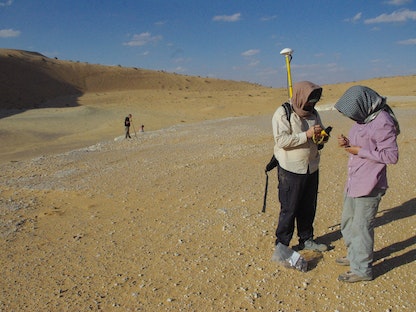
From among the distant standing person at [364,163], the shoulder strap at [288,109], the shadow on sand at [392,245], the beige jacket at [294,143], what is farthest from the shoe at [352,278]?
the shoulder strap at [288,109]

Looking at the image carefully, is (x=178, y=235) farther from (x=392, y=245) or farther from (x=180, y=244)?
(x=392, y=245)

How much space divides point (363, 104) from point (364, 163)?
0.53 meters

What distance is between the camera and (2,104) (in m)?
39.8

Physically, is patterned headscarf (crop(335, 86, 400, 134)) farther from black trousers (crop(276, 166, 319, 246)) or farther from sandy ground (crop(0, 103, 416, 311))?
sandy ground (crop(0, 103, 416, 311))

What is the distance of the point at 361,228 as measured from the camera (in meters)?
3.55

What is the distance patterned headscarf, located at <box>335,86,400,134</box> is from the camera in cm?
329

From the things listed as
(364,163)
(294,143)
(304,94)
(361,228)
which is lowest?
(361,228)

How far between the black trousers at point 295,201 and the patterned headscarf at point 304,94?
0.67m

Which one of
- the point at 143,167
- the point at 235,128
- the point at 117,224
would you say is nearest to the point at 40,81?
the point at 235,128

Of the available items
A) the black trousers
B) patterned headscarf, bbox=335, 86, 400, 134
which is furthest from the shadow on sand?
patterned headscarf, bbox=335, 86, 400, 134

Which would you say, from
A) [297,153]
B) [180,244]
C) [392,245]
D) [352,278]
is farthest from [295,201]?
[180,244]

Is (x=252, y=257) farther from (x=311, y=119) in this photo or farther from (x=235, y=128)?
(x=235, y=128)

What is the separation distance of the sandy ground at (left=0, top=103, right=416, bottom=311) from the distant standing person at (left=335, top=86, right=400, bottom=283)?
301 millimetres

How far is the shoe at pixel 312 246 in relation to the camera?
436 centimetres
